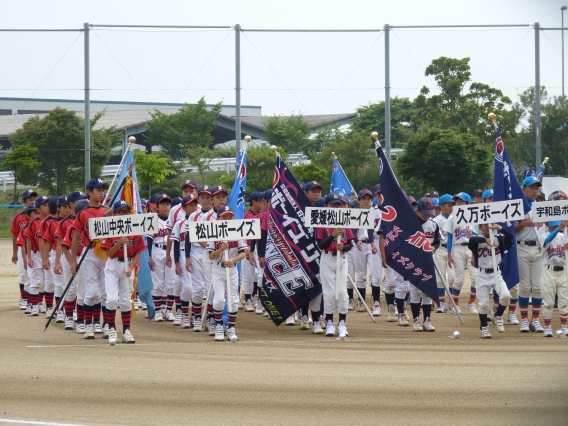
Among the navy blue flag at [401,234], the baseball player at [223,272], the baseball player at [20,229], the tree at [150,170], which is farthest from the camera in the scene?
the tree at [150,170]

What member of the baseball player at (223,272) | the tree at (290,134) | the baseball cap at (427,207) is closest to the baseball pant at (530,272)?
the baseball cap at (427,207)

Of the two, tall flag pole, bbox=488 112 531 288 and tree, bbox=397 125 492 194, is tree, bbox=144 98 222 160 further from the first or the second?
tall flag pole, bbox=488 112 531 288

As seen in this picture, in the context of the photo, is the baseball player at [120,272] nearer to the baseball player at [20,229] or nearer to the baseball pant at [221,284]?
the baseball pant at [221,284]

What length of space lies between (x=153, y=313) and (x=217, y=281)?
3.15m

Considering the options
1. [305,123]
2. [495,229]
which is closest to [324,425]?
[495,229]

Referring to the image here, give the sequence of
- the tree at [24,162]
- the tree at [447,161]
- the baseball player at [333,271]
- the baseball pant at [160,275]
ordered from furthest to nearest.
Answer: the tree at [447,161], the tree at [24,162], the baseball pant at [160,275], the baseball player at [333,271]

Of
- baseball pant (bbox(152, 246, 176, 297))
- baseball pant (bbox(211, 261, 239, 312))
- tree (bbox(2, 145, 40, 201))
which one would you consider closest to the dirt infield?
baseball pant (bbox(211, 261, 239, 312))

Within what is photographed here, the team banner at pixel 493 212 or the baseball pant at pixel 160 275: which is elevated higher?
the team banner at pixel 493 212

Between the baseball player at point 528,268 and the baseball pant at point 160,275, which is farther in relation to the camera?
the baseball pant at point 160,275

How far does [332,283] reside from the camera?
11.9 meters

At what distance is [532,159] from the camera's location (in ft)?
83.6

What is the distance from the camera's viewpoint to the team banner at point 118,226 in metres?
11.2

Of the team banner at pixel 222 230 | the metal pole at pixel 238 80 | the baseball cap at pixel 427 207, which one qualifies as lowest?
the team banner at pixel 222 230

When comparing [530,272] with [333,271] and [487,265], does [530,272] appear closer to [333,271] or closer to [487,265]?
[487,265]
